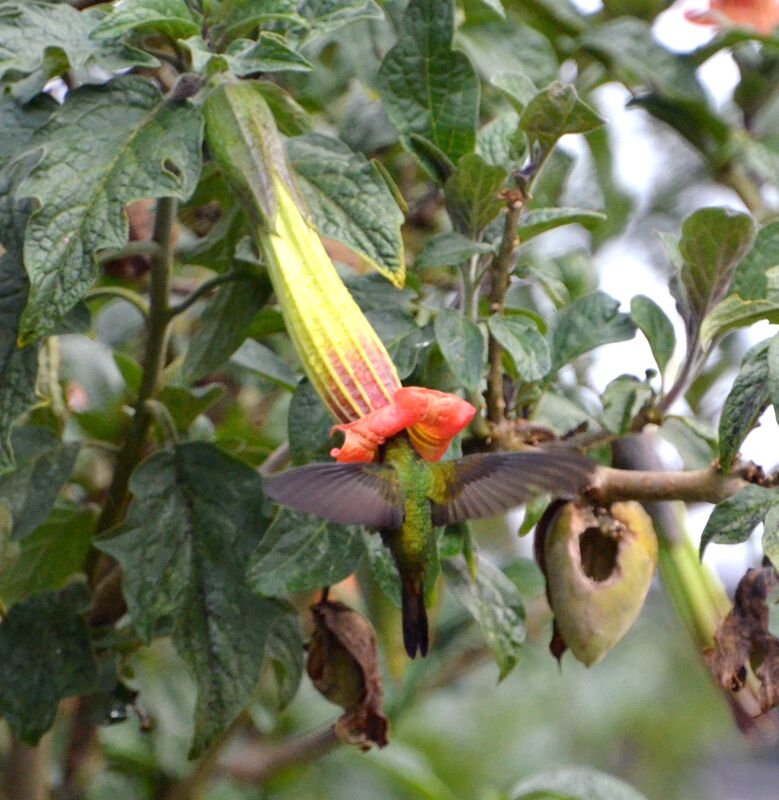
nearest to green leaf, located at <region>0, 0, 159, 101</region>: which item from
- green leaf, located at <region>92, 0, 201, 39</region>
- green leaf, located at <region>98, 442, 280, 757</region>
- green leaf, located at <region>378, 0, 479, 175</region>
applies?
green leaf, located at <region>92, 0, 201, 39</region>

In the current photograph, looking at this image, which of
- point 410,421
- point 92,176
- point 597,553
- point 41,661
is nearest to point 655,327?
point 597,553

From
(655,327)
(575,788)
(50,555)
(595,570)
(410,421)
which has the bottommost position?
(575,788)

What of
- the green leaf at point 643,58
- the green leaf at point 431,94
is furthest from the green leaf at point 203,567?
the green leaf at point 643,58

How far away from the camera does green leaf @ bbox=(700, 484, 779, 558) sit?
724 millimetres

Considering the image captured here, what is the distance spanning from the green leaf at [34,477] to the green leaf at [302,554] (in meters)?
0.19

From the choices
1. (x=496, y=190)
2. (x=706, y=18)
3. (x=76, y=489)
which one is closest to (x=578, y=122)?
(x=496, y=190)

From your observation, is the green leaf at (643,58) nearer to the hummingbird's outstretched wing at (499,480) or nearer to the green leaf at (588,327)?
the green leaf at (588,327)

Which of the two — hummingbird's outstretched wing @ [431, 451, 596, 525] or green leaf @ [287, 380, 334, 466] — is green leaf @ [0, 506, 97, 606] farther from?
hummingbird's outstretched wing @ [431, 451, 596, 525]

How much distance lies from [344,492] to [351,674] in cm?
26

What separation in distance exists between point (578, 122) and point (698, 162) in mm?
873

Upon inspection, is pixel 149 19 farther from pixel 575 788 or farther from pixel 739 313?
pixel 575 788

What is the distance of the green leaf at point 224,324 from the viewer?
2.92 feet

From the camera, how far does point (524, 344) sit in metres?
0.79

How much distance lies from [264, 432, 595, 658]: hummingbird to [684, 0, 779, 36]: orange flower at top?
2.35 ft
